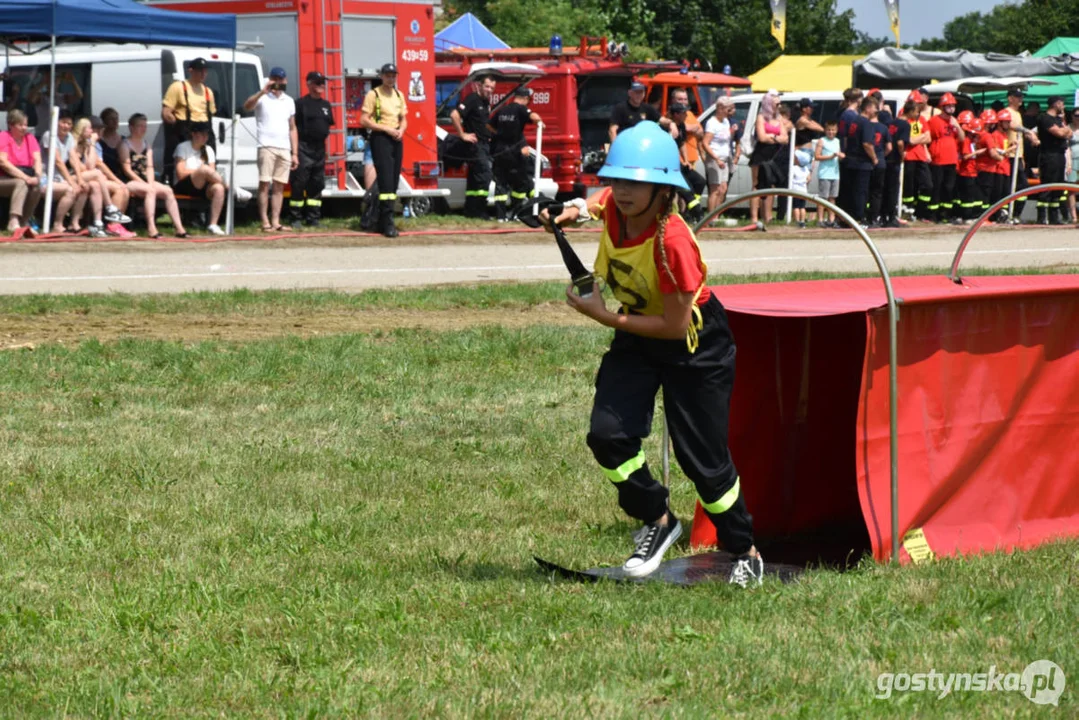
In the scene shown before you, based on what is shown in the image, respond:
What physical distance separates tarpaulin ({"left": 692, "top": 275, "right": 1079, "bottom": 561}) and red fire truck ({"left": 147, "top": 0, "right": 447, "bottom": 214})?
15241 millimetres

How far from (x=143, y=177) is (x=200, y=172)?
698 mm

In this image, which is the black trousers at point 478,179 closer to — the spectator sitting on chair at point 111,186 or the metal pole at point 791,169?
the metal pole at point 791,169

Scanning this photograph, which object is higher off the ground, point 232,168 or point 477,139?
point 477,139

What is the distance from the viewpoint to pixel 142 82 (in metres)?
20.4

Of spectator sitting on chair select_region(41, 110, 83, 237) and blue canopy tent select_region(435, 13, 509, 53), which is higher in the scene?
blue canopy tent select_region(435, 13, 509, 53)

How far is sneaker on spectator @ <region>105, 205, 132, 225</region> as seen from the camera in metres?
18.7

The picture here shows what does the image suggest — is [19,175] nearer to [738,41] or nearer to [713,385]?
[713,385]

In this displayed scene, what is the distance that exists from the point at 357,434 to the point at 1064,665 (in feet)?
15.7

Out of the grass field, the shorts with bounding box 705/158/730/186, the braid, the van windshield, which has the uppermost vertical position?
the van windshield

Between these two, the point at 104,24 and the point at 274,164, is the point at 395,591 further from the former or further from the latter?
the point at 274,164

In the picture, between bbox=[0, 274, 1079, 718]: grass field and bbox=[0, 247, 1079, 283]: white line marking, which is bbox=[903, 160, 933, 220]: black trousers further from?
bbox=[0, 274, 1079, 718]: grass field

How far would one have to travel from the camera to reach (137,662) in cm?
488

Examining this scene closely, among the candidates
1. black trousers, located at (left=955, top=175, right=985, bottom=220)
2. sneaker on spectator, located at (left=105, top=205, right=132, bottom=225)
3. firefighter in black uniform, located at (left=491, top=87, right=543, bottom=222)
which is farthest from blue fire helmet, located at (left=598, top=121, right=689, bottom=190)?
black trousers, located at (left=955, top=175, right=985, bottom=220)

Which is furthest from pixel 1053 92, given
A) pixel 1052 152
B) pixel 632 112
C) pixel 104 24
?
pixel 104 24
